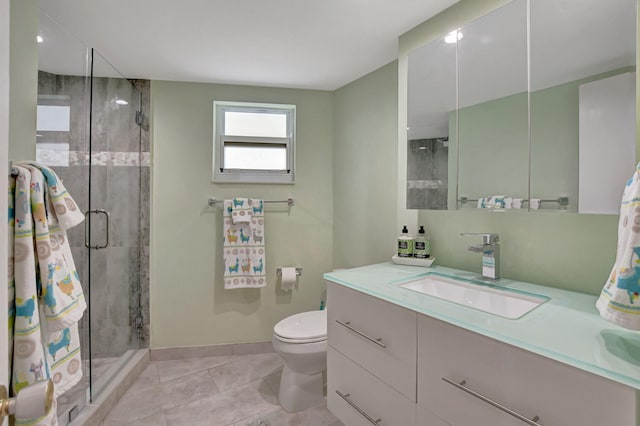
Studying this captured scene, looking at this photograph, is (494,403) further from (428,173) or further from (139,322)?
(139,322)

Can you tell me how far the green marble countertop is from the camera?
773 millimetres

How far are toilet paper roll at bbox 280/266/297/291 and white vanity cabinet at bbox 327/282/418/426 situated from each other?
46.4 inches

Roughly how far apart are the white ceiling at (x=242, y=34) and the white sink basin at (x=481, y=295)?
1381 mm

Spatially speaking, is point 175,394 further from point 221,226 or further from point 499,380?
point 499,380

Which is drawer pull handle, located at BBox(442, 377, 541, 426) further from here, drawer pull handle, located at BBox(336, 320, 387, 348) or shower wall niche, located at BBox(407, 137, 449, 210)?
shower wall niche, located at BBox(407, 137, 449, 210)

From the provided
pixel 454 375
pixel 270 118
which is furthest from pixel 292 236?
pixel 454 375

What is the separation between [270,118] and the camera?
2953 millimetres

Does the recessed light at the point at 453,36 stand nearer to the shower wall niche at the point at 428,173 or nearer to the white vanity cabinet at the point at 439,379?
the shower wall niche at the point at 428,173

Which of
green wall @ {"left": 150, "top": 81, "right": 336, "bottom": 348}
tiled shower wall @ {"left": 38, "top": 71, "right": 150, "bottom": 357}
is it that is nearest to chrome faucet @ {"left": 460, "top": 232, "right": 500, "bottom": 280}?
green wall @ {"left": 150, "top": 81, "right": 336, "bottom": 348}

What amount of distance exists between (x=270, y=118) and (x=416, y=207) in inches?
68.2

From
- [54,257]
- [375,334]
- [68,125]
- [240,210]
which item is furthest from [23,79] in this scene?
[375,334]

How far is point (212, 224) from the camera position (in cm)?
277

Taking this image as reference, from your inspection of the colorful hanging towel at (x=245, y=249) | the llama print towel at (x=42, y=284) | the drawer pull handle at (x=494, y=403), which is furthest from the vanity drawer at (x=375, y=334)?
the colorful hanging towel at (x=245, y=249)

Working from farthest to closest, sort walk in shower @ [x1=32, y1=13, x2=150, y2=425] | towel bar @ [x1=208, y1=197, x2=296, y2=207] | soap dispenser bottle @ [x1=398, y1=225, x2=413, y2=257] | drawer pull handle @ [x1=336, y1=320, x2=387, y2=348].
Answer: towel bar @ [x1=208, y1=197, x2=296, y2=207] < soap dispenser bottle @ [x1=398, y1=225, x2=413, y2=257] < walk in shower @ [x1=32, y1=13, x2=150, y2=425] < drawer pull handle @ [x1=336, y1=320, x2=387, y2=348]
